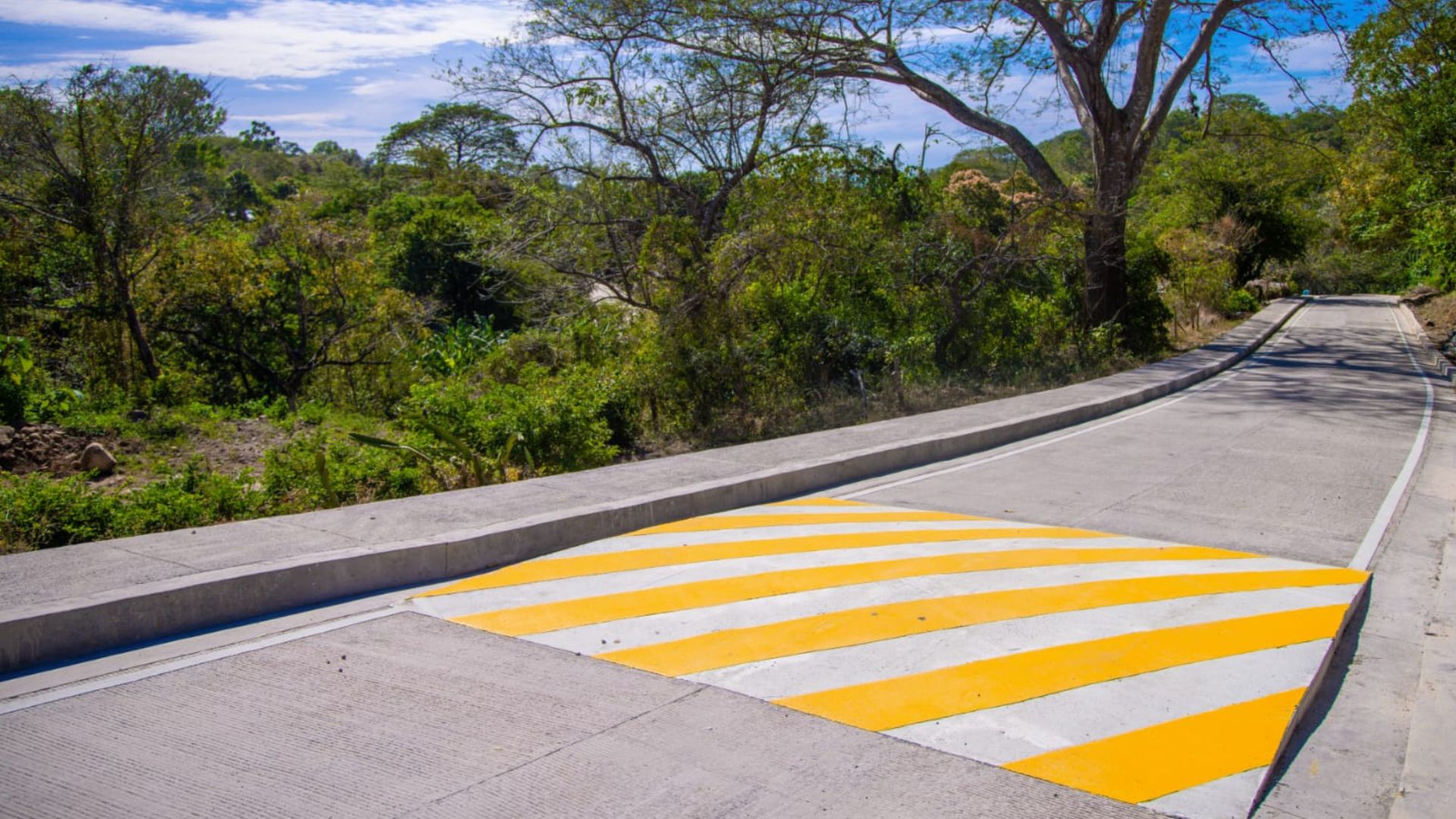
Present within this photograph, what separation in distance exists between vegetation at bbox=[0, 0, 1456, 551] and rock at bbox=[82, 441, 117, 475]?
14 centimetres

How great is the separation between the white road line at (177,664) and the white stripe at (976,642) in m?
2.10

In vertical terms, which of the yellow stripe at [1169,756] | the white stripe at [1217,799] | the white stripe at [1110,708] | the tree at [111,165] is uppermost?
Answer: the tree at [111,165]

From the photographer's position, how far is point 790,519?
26.9ft

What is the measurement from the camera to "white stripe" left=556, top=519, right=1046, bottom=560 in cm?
726

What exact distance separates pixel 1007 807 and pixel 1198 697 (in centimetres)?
144

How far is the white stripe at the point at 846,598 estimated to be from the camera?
17.9 ft

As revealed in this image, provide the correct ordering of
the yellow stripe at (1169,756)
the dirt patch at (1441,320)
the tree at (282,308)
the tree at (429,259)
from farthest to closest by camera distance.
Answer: the tree at (429,259) → the dirt patch at (1441,320) → the tree at (282,308) → the yellow stripe at (1169,756)

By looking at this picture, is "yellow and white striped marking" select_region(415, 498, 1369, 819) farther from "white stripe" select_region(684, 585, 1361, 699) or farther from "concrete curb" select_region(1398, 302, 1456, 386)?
"concrete curb" select_region(1398, 302, 1456, 386)

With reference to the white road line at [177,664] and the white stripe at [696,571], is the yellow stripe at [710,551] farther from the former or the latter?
the white road line at [177,664]

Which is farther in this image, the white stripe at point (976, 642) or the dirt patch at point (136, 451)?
the dirt patch at point (136, 451)

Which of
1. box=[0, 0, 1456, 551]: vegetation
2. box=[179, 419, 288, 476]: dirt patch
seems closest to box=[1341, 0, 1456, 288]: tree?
box=[0, 0, 1456, 551]: vegetation

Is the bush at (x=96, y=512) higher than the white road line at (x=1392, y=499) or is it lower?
higher

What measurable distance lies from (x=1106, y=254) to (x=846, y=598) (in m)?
18.6

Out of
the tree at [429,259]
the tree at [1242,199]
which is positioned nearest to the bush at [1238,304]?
the tree at [1242,199]
